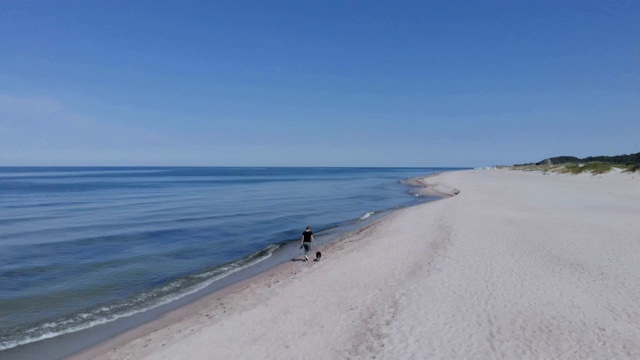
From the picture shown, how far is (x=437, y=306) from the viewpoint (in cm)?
1002

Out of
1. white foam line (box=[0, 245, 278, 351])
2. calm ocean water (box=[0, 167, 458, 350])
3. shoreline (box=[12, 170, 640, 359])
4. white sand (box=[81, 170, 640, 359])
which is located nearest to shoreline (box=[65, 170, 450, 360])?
shoreline (box=[12, 170, 640, 359])

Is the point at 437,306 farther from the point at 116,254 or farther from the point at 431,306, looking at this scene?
the point at 116,254

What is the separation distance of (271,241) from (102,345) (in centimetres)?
1367

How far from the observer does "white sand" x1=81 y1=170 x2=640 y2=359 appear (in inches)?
317

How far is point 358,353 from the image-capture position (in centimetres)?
791

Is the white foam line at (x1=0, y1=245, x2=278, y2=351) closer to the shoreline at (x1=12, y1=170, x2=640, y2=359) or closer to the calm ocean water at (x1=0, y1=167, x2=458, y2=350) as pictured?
the calm ocean water at (x1=0, y1=167, x2=458, y2=350)

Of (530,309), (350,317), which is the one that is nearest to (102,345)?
(350,317)

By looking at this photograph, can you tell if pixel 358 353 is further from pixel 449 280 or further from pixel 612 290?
pixel 612 290

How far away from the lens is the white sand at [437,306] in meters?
8.05

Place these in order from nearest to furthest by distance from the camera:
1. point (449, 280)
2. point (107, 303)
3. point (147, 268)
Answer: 1. point (449, 280)
2. point (107, 303)
3. point (147, 268)

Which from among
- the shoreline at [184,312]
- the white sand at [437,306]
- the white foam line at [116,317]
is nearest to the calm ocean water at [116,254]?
the white foam line at [116,317]

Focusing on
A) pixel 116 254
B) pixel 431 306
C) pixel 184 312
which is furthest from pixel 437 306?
pixel 116 254

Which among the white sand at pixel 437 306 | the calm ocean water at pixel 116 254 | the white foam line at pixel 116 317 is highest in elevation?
the white sand at pixel 437 306

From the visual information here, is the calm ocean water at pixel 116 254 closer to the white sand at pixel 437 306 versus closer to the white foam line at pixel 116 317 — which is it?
the white foam line at pixel 116 317
